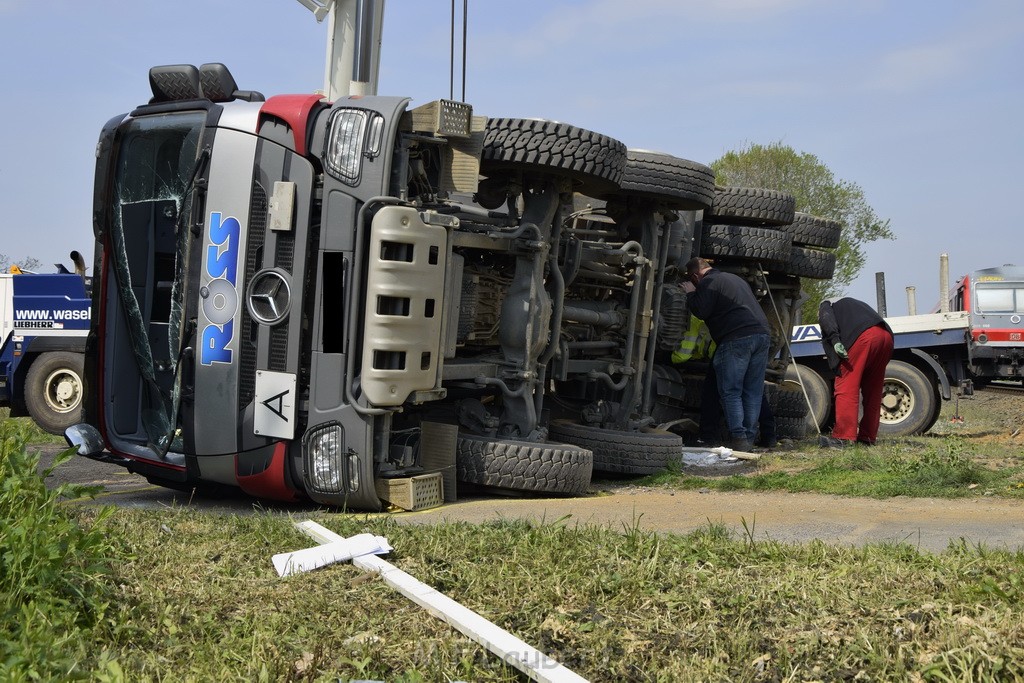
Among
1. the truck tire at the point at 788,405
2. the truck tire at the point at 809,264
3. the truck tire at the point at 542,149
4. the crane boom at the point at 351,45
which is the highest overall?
the crane boom at the point at 351,45

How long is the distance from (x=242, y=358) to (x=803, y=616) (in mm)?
3202

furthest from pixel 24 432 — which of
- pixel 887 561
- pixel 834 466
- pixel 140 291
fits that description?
pixel 834 466

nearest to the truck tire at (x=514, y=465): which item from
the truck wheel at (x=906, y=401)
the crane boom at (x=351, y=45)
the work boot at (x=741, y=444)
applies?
the work boot at (x=741, y=444)

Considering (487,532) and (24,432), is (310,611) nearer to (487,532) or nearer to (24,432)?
(487,532)

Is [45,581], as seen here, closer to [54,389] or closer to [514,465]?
[514,465]

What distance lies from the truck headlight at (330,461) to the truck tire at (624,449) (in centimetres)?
210

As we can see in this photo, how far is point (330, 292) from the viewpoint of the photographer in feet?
17.5

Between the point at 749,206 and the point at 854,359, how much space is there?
1.63 m

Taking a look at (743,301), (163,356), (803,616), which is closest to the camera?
(803,616)

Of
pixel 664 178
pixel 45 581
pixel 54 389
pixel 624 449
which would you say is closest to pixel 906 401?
pixel 664 178

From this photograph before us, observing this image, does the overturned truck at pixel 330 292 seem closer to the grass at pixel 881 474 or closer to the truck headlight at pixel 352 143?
the truck headlight at pixel 352 143

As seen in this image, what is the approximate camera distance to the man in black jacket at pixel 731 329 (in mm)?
8867

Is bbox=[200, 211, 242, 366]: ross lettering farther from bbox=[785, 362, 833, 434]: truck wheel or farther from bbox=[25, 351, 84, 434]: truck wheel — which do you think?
bbox=[785, 362, 833, 434]: truck wheel

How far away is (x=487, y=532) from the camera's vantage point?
4.18m
